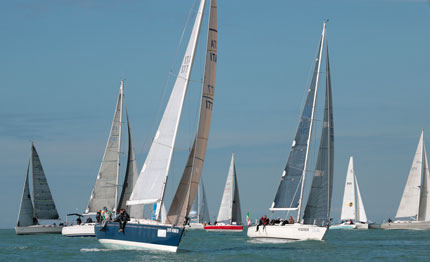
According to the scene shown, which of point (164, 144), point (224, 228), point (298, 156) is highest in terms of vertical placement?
point (298, 156)

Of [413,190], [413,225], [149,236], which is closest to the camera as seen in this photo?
[149,236]

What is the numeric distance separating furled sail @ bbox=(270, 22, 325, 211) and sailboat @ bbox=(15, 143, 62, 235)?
23414 mm

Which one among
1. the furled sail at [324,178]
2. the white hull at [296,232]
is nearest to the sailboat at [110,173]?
the white hull at [296,232]

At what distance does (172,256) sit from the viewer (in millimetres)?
32625

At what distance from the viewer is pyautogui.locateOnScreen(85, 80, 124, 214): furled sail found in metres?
55.8

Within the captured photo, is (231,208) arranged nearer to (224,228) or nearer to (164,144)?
(224,228)

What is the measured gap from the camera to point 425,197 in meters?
77.1

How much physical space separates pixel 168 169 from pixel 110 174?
75.4 feet

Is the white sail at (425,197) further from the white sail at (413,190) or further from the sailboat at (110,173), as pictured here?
the sailboat at (110,173)

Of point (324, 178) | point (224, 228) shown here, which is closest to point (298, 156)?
point (324, 178)

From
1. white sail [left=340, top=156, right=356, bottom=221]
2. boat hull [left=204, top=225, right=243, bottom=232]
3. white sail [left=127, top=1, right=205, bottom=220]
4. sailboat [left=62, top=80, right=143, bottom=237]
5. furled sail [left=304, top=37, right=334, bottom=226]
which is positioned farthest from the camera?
white sail [left=340, top=156, right=356, bottom=221]

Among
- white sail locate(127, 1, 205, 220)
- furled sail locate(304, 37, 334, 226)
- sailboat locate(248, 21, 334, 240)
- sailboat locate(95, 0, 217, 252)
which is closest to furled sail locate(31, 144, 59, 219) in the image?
sailboat locate(248, 21, 334, 240)

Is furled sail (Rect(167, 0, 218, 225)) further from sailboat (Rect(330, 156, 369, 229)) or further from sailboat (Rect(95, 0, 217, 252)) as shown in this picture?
sailboat (Rect(330, 156, 369, 229))

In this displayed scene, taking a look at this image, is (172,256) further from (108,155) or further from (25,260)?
(108,155)
